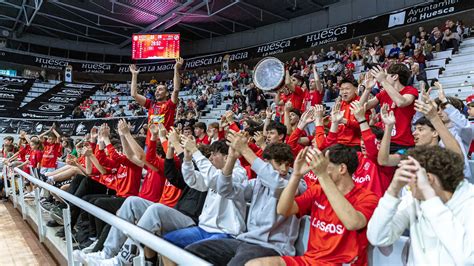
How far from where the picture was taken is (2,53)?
81.1 ft

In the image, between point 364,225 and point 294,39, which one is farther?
point 294,39

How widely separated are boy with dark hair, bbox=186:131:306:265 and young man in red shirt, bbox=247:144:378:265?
186mm

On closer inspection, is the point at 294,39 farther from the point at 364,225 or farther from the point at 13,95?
A: the point at 364,225

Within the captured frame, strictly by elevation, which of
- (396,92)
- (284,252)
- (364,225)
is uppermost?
(396,92)

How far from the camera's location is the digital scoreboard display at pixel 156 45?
21688 millimetres

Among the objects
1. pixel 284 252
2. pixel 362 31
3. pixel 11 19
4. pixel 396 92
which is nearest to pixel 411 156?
pixel 284 252

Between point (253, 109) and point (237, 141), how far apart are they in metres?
11.2

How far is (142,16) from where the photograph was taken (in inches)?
839

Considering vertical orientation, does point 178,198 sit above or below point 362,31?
below

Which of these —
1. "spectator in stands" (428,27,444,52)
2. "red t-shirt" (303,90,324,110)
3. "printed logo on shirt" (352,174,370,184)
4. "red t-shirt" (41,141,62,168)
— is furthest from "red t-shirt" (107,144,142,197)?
"spectator in stands" (428,27,444,52)

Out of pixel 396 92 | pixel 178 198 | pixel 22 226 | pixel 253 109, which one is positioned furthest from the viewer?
pixel 253 109

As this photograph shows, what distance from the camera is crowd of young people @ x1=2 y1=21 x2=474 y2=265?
1747 millimetres

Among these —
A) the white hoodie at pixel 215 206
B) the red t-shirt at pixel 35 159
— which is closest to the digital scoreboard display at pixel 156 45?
the red t-shirt at pixel 35 159

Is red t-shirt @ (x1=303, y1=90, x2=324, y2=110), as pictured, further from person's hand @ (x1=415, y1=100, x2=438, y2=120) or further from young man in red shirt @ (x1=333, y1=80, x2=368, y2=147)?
person's hand @ (x1=415, y1=100, x2=438, y2=120)
